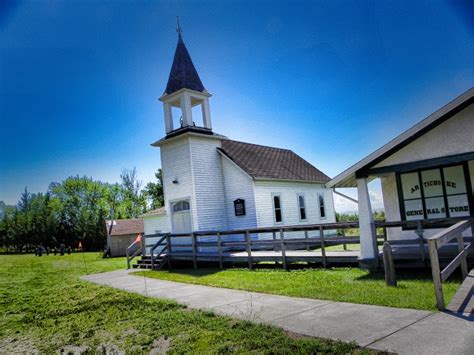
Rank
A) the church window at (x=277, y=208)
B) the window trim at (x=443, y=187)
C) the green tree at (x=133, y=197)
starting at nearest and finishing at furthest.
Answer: the window trim at (x=443, y=187)
the church window at (x=277, y=208)
the green tree at (x=133, y=197)

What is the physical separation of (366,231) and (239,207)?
9.29 m

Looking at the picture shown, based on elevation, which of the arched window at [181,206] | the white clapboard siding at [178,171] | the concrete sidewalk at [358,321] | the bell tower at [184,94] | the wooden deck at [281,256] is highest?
the bell tower at [184,94]

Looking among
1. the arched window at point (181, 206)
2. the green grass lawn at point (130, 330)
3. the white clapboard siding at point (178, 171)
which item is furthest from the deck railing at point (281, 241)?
the green grass lawn at point (130, 330)

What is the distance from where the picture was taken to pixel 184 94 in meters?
18.9

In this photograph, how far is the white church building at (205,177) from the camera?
18.2m

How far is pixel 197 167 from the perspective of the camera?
59.8 feet

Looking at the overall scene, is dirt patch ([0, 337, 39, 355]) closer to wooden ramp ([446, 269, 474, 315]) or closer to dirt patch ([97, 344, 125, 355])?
dirt patch ([97, 344, 125, 355])

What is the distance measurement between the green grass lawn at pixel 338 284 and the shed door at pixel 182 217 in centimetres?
524

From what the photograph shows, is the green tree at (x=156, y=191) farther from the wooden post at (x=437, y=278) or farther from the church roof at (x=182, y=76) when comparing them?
the wooden post at (x=437, y=278)

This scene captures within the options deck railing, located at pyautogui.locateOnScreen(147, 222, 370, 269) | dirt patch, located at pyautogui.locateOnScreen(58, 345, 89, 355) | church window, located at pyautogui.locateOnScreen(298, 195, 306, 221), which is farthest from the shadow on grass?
church window, located at pyautogui.locateOnScreen(298, 195, 306, 221)

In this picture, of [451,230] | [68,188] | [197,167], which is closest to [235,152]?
[197,167]

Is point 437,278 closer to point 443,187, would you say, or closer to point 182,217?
point 443,187

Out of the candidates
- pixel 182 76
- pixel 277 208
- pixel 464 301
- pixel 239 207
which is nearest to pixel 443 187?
pixel 464 301

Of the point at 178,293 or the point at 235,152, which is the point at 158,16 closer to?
the point at 178,293
